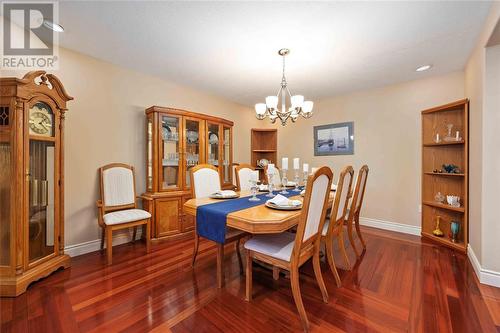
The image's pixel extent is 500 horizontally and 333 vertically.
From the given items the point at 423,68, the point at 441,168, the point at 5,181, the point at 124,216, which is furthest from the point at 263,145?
the point at 5,181

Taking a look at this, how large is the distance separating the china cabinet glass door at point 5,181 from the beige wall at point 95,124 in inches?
23.5

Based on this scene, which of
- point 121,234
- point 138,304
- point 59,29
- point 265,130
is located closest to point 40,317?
point 138,304

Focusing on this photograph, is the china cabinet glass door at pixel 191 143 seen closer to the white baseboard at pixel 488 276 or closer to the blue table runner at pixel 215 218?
the blue table runner at pixel 215 218

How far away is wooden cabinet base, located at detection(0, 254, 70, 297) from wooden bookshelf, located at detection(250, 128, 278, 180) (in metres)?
3.48

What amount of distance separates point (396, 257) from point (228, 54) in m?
3.02

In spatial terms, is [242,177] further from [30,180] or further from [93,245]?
[30,180]

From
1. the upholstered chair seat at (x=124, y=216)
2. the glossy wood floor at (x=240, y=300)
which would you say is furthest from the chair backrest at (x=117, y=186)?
the glossy wood floor at (x=240, y=300)

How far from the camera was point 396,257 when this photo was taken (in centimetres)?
241

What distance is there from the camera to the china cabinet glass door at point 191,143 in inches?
123

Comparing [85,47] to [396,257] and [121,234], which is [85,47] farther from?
[396,257]

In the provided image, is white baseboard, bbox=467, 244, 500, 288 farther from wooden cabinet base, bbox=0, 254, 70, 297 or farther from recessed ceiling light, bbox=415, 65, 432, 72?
wooden cabinet base, bbox=0, 254, 70, 297

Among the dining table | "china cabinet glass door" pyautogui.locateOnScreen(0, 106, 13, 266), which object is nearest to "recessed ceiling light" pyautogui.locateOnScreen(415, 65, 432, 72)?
the dining table

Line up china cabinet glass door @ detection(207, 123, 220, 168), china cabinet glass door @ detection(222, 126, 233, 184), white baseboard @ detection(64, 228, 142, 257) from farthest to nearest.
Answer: china cabinet glass door @ detection(222, 126, 233, 184)
china cabinet glass door @ detection(207, 123, 220, 168)
white baseboard @ detection(64, 228, 142, 257)

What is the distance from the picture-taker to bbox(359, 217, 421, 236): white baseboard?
10.5ft
